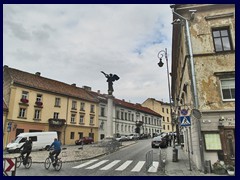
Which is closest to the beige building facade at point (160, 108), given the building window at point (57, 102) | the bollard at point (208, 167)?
the building window at point (57, 102)

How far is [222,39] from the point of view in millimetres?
12844

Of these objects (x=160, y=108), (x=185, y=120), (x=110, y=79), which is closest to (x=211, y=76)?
(x=185, y=120)

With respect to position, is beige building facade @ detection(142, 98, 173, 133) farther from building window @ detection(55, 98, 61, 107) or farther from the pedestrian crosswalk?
the pedestrian crosswalk

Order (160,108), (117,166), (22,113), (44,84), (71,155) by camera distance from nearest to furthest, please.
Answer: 1. (117,166)
2. (71,155)
3. (22,113)
4. (44,84)
5. (160,108)

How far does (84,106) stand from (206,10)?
3319 cm

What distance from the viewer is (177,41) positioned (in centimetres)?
1759

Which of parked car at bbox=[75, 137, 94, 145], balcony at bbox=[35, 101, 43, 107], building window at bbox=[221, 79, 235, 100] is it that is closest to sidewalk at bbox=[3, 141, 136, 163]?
building window at bbox=[221, 79, 235, 100]

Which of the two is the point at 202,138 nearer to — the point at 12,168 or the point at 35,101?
the point at 12,168

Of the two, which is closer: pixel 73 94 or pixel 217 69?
pixel 217 69

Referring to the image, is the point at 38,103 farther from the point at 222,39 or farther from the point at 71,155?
the point at 222,39

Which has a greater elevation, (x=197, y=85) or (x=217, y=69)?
(x=217, y=69)

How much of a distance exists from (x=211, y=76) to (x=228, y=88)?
1.18 metres

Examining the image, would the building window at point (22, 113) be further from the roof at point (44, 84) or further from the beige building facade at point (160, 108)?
the beige building facade at point (160, 108)
